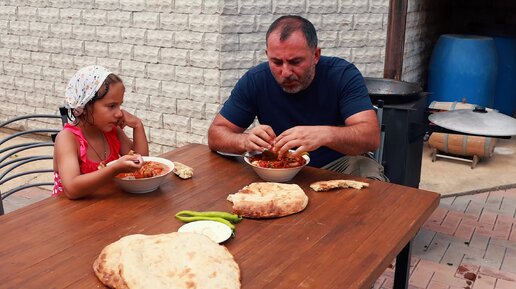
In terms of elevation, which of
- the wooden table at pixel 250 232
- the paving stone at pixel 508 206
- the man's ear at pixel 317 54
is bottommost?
the paving stone at pixel 508 206

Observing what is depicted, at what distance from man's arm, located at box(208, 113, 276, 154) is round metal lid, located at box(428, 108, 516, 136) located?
1.17 metres

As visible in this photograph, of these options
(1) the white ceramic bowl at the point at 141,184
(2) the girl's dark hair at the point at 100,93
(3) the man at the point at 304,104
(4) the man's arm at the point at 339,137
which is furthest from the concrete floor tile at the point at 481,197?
(2) the girl's dark hair at the point at 100,93

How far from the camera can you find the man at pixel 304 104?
263cm

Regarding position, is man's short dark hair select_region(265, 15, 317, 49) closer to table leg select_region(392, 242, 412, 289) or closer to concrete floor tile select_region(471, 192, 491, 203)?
table leg select_region(392, 242, 412, 289)

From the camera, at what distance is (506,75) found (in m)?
7.38

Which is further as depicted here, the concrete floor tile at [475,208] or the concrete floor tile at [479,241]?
the concrete floor tile at [475,208]

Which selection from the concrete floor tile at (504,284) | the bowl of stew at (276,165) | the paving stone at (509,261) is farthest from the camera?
the paving stone at (509,261)

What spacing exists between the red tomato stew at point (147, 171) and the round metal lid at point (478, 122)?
164cm

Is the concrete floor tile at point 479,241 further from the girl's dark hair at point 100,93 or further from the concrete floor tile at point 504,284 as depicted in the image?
the girl's dark hair at point 100,93

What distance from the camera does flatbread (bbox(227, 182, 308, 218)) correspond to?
79.9 inches

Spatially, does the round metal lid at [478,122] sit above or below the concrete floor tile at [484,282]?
above

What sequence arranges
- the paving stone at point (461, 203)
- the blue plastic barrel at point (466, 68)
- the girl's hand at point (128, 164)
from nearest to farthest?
the girl's hand at point (128, 164) → the paving stone at point (461, 203) → the blue plastic barrel at point (466, 68)

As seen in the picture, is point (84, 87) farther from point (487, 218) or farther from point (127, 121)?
point (487, 218)

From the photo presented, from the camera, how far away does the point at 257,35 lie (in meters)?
5.18
